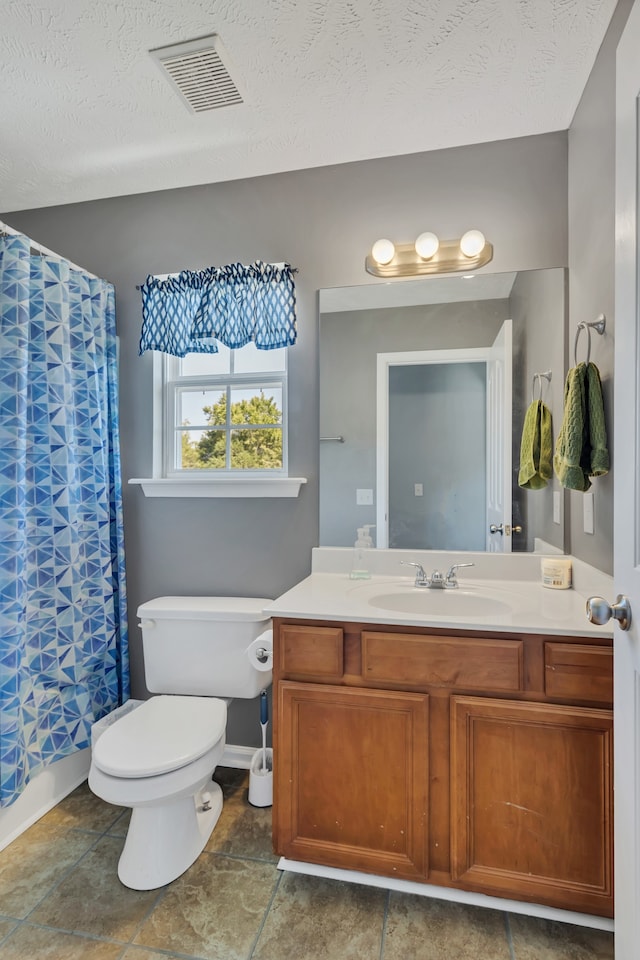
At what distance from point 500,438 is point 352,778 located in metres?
1.24

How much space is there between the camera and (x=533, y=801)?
4.45 ft

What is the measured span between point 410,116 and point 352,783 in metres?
2.18

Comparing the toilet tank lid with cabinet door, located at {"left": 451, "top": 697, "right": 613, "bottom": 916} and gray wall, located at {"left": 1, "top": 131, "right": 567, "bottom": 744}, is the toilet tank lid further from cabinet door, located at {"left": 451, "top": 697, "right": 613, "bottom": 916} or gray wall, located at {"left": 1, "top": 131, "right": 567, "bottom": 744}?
cabinet door, located at {"left": 451, "top": 697, "right": 613, "bottom": 916}

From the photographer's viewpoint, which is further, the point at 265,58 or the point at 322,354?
the point at 322,354

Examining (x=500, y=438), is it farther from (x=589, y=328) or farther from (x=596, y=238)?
(x=596, y=238)

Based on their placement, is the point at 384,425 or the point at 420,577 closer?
the point at 420,577

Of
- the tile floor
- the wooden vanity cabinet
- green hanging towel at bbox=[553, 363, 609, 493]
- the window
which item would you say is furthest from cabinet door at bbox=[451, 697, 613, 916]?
the window

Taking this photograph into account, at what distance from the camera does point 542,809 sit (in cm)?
135

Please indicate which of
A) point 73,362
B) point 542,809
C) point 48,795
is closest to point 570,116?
point 73,362

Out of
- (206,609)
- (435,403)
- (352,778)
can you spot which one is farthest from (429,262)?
(352,778)

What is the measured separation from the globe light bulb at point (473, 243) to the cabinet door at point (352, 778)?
60.2 inches

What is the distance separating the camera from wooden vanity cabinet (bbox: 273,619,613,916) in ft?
4.38

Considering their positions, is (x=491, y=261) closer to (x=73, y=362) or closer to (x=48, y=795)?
(x=73, y=362)

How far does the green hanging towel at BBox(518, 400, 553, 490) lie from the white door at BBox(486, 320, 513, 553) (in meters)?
0.07
